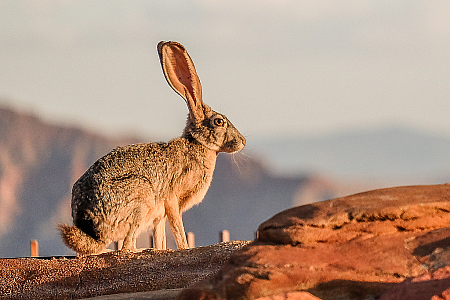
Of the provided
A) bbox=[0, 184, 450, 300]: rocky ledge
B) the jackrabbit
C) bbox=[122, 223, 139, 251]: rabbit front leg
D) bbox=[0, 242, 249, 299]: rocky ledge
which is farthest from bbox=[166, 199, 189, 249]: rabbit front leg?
bbox=[0, 184, 450, 300]: rocky ledge

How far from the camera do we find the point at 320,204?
11.5 feet

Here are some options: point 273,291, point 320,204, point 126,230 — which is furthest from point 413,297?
point 126,230

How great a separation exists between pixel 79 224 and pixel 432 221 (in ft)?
15.0

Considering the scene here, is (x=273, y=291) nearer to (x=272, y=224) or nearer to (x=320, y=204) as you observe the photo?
(x=272, y=224)

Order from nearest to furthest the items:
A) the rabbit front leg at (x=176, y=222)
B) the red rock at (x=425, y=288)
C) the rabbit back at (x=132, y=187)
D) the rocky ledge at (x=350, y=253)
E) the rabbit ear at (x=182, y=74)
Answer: the red rock at (x=425, y=288) → the rocky ledge at (x=350, y=253) → the rabbit back at (x=132, y=187) → the rabbit front leg at (x=176, y=222) → the rabbit ear at (x=182, y=74)

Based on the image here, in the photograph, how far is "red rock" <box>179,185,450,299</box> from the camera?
2.96 m

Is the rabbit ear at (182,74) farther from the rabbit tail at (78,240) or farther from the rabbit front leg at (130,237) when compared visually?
the rabbit tail at (78,240)

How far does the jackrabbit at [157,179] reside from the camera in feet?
21.9

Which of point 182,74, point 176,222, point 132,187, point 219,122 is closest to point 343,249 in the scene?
point 132,187

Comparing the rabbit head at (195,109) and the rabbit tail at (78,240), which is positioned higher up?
the rabbit head at (195,109)

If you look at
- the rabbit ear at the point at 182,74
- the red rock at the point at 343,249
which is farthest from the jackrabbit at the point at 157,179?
the red rock at the point at 343,249

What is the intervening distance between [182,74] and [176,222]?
6.92 ft

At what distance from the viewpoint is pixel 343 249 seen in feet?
10.3

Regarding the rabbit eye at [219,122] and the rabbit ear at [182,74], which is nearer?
the rabbit ear at [182,74]
